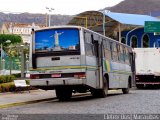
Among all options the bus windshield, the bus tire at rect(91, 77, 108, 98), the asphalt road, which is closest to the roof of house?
the bus tire at rect(91, 77, 108, 98)

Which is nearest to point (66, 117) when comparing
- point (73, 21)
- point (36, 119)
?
point (36, 119)

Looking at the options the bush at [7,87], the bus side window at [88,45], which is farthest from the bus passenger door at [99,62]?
the bush at [7,87]

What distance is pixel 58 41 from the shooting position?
20625mm

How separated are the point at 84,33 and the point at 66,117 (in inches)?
303

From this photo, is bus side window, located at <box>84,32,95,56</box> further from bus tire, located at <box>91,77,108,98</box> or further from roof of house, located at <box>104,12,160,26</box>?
roof of house, located at <box>104,12,160,26</box>

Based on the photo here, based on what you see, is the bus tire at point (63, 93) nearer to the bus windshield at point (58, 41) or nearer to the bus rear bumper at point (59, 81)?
the bus rear bumper at point (59, 81)

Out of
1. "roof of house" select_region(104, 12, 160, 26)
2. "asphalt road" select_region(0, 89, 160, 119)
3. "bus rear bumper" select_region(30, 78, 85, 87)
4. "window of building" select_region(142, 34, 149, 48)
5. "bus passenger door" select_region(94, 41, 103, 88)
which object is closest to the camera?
"asphalt road" select_region(0, 89, 160, 119)

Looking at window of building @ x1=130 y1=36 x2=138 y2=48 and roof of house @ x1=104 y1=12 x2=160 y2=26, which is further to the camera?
window of building @ x1=130 y1=36 x2=138 y2=48

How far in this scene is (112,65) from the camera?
25234mm

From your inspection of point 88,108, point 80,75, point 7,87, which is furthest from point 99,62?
point 88,108

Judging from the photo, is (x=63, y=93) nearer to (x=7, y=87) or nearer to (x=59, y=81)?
(x=59, y=81)

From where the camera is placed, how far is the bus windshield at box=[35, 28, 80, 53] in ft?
67.2

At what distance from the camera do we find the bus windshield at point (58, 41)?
20484 mm

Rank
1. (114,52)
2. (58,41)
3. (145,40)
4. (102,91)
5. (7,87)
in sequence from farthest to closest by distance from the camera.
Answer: (145,40), (114,52), (7,87), (102,91), (58,41)
